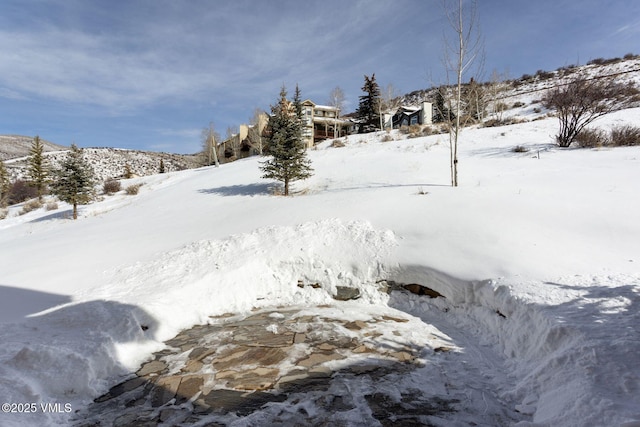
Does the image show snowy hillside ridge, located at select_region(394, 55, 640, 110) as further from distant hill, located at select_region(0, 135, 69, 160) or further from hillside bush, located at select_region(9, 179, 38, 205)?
distant hill, located at select_region(0, 135, 69, 160)

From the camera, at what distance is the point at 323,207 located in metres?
9.52

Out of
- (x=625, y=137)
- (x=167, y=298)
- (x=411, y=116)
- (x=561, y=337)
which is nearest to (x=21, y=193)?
(x=167, y=298)

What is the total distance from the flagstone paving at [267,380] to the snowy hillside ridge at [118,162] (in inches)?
2191

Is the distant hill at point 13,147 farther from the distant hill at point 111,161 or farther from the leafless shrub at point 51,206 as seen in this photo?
the leafless shrub at point 51,206

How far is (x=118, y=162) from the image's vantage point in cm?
5934

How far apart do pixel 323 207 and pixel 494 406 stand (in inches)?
281

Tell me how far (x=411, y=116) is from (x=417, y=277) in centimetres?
4359

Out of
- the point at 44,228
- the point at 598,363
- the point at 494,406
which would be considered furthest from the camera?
the point at 44,228

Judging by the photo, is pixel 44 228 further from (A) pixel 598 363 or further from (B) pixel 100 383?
(A) pixel 598 363

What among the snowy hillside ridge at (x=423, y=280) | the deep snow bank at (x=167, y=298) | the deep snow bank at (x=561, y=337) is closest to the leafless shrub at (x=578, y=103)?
the snowy hillside ridge at (x=423, y=280)

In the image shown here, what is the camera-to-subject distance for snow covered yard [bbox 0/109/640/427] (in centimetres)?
303

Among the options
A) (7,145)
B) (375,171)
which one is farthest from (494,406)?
(7,145)

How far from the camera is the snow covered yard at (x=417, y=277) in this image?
3.03m

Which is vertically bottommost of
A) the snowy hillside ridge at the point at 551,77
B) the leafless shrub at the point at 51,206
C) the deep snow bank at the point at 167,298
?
the deep snow bank at the point at 167,298
